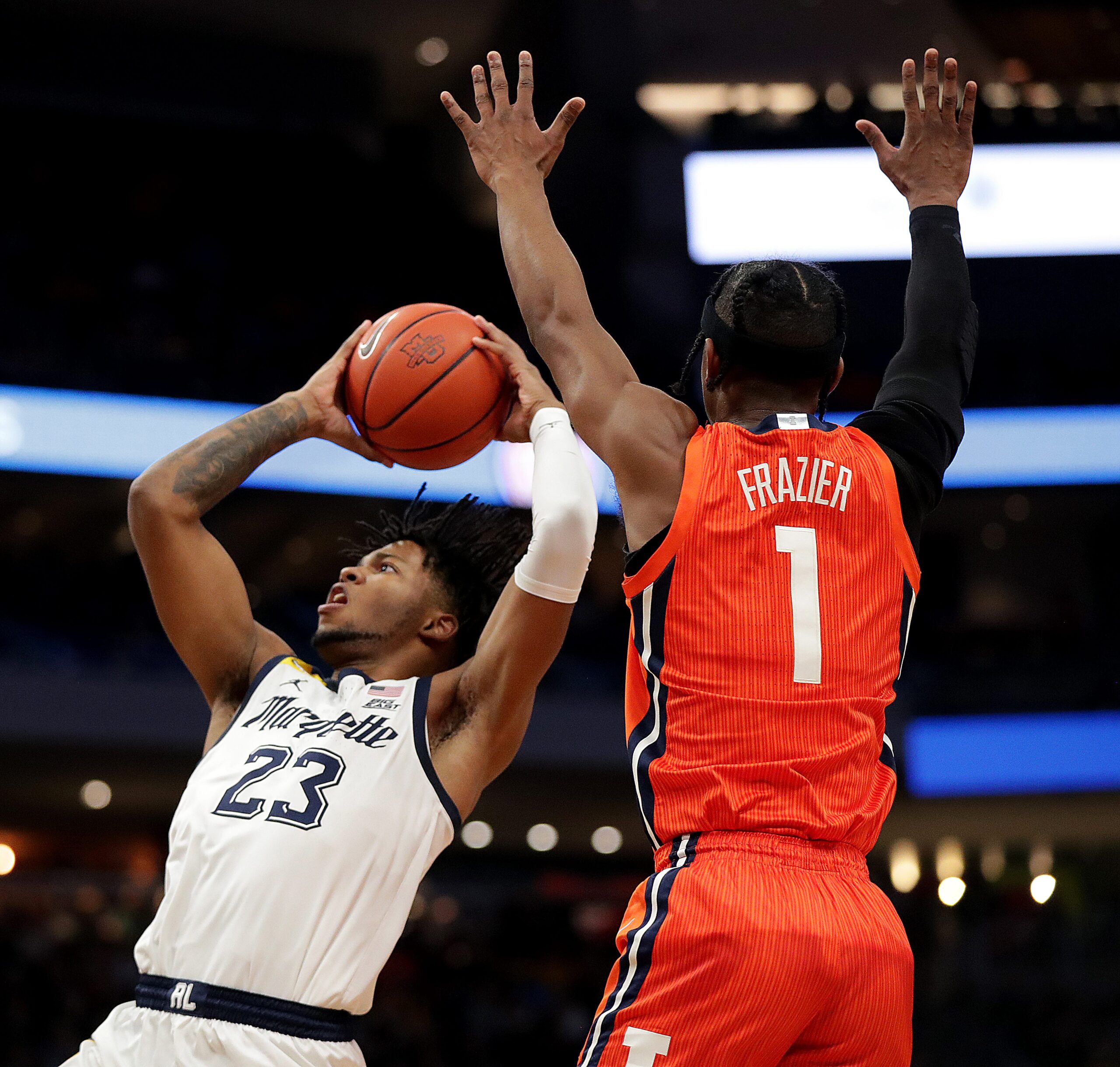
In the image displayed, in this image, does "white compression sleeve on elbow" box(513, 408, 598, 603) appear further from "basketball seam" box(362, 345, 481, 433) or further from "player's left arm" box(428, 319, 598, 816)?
"basketball seam" box(362, 345, 481, 433)

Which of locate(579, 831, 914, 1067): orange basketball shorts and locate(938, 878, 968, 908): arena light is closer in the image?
locate(579, 831, 914, 1067): orange basketball shorts

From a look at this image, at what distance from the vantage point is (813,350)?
2.45m

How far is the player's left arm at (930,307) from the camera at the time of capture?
252 cm

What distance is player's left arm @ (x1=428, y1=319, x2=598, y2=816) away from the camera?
3012mm

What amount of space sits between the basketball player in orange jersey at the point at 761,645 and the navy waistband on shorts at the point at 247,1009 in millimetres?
863

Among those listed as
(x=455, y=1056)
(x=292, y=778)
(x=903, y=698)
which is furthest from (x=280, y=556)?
(x=292, y=778)

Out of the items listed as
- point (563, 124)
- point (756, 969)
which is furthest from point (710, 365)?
point (756, 969)

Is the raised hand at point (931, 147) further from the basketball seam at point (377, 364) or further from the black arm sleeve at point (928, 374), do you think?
the basketball seam at point (377, 364)

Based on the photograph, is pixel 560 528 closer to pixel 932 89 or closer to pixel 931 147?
pixel 931 147

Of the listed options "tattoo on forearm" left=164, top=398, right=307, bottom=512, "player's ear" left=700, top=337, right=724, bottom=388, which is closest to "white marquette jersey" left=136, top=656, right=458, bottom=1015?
"tattoo on forearm" left=164, top=398, right=307, bottom=512

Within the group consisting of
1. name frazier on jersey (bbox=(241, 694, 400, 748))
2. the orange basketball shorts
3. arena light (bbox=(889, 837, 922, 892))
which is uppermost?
name frazier on jersey (bbox=(241, 694, 400, 748))

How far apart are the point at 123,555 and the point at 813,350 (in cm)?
1318

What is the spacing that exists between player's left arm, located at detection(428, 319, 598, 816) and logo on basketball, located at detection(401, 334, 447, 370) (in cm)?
24

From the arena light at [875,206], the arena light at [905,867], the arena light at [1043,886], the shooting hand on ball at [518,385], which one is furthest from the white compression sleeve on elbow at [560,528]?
the arena light at [1043,886]
